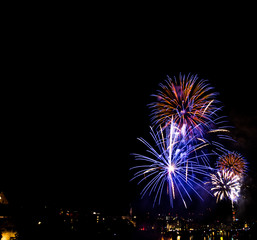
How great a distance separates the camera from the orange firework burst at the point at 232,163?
20.5m

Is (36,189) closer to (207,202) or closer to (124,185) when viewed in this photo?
(124,185)

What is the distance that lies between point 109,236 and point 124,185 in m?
20.3

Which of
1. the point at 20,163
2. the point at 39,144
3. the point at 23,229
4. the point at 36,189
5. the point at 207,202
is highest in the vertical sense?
the point at 39,144

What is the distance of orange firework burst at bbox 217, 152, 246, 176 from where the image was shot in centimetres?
2053

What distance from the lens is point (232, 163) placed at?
67.6 ft

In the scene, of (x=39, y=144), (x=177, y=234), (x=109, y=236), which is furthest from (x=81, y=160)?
(x=177, y=234)

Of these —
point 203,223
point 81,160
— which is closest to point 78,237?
point 81,160

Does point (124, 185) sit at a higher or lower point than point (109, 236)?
higher

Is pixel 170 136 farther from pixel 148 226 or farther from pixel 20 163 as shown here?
pixel 148 226

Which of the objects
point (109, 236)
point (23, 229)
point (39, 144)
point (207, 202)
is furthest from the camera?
point (207, 202)

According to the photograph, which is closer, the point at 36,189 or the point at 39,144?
the point at 36,189

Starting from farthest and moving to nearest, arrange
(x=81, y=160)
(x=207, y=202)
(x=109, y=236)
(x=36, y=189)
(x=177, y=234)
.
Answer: (x=207, y=202) < (x=177, y=234) < (x=81, y=160) < (x=36, y=189) < (x=109, y=236)

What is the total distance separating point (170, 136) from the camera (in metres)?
15.9

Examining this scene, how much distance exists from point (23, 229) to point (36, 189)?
7.25 metres
